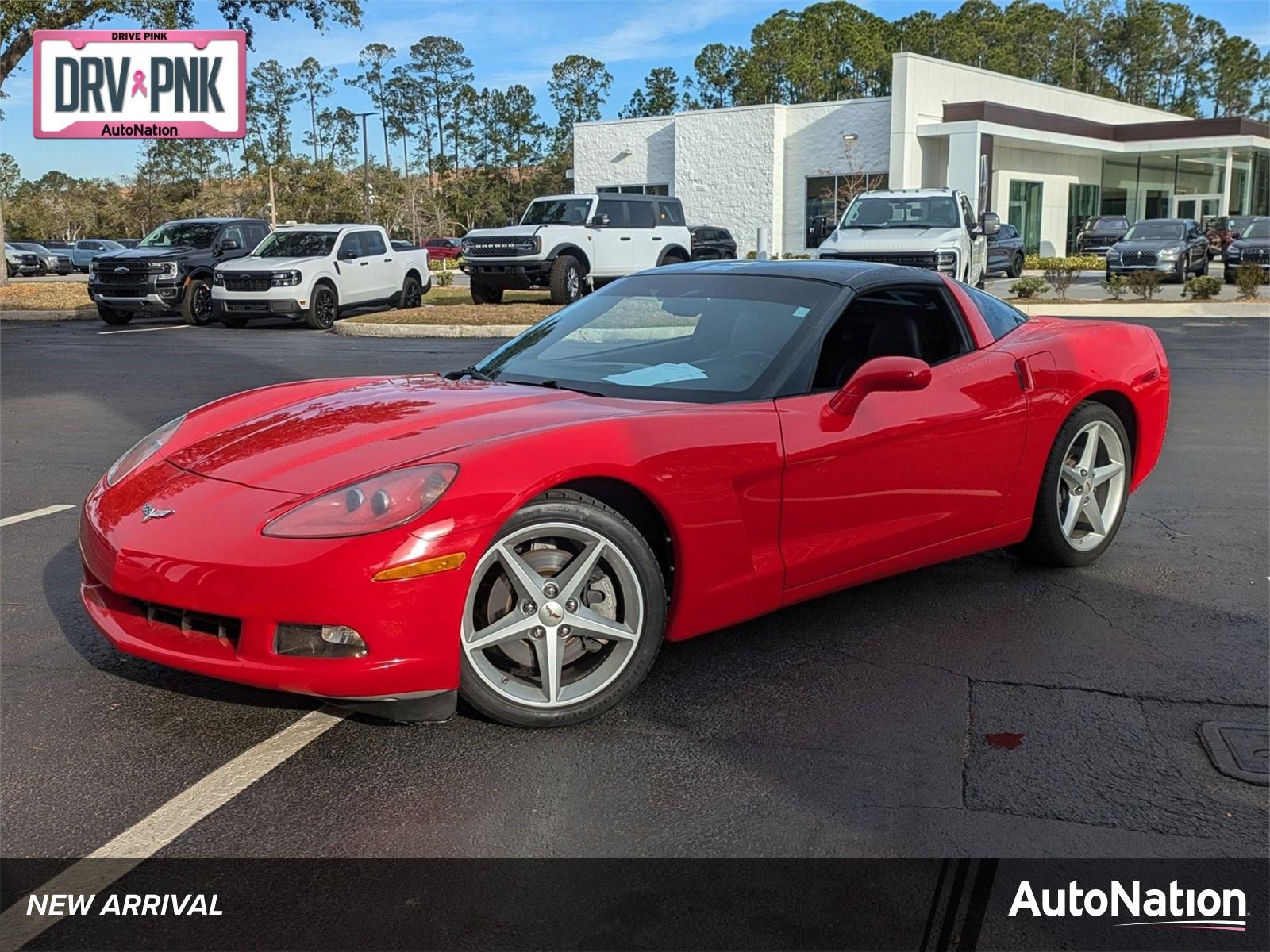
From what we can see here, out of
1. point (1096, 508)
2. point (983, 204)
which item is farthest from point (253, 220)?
point (983, 204)

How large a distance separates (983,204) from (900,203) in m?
21.2

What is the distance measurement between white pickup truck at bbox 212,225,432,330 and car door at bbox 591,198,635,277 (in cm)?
386

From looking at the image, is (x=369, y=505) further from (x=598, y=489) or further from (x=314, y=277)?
(x=314, y=277)

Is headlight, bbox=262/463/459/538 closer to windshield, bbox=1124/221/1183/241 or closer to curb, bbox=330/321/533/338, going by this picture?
curb, bbox=330/321/533/338

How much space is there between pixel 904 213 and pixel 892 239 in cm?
101

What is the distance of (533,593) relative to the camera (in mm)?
3391

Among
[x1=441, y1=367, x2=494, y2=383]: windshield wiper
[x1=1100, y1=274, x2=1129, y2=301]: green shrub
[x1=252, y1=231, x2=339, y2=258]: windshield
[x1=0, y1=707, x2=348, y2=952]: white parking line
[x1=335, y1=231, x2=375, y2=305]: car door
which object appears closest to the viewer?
[x1=0, y1=707, x2=348, y2=952]: white parking line

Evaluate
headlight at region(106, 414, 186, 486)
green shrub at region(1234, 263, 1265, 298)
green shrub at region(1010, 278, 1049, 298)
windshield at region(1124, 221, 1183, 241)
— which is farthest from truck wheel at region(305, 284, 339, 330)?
windshield at region(1124, 221, 1183, 241)

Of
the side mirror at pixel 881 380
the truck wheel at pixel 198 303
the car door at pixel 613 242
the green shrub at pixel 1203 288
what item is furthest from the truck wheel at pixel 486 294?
the side mirror at pixel 881 380

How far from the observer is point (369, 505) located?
3197mm

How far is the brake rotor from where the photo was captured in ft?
11.2

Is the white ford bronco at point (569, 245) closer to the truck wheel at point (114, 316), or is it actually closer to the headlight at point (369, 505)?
the truck wheel at point (114, 316)

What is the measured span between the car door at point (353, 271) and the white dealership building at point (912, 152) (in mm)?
17638

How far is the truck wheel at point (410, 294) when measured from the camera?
74.6 ft
